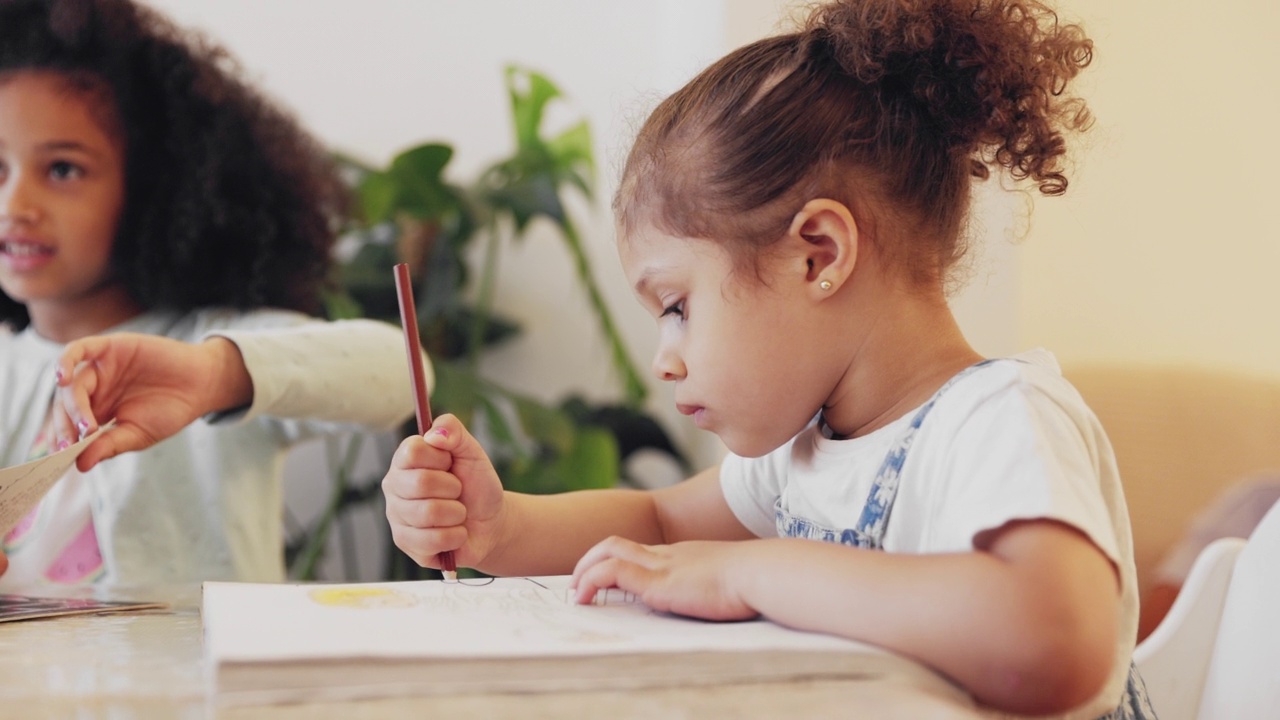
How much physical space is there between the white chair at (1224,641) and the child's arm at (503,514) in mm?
301

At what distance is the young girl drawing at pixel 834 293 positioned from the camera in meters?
0.56

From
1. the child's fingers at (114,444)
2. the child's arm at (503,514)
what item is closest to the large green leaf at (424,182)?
the child's fingers at (114,444)

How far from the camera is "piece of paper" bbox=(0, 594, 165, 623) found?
2.17 ft

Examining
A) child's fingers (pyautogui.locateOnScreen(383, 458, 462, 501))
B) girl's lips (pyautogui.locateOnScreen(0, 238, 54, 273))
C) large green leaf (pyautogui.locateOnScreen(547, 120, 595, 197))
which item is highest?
large green leaf (pyautogui.locateOnScreen(547, 120, 595, 197))

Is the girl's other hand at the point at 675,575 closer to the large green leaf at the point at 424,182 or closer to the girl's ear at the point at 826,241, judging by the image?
the girl's ear at the point at 826,241

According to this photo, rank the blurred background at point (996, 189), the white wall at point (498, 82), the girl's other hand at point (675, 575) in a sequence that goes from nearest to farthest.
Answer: the girl's other hand at point (675, 575)
the blurred background at point (996, 189)
the white wall at point (498, 82)

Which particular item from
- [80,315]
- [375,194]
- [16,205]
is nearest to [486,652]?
[16,205]

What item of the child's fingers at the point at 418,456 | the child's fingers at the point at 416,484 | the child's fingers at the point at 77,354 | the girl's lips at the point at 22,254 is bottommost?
the child's fingers at the point at 416,484

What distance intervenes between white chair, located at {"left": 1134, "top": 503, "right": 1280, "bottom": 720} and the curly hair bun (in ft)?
0.86

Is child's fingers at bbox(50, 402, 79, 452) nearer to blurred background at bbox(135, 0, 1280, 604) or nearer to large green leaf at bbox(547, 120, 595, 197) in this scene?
blurred background at bbox(135, 0, 1280, 604)

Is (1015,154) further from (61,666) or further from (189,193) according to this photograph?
(189,193)

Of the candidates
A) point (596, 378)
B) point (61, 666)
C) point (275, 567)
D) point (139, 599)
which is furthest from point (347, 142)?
point (61, 666)

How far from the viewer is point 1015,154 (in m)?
0.69

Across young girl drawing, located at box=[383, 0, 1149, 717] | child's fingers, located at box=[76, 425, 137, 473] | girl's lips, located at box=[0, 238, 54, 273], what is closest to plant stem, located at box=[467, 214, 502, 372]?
girl's lips, located at box=[0, 238, 54, 273]
